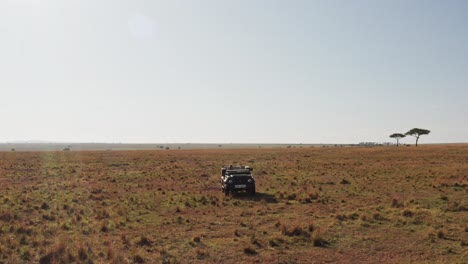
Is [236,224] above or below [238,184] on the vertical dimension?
below

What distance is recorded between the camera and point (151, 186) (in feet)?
108

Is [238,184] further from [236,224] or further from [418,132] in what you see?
[418,132]

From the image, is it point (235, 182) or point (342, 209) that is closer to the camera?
point (342, 209)

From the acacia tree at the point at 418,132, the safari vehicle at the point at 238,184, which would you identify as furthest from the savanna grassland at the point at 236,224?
the acacia tree at the point at 418,132

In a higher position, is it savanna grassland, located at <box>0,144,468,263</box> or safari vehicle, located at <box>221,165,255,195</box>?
safari vehicle, located at <box>221,165,255,195</box>

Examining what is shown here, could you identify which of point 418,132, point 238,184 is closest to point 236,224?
point 238,184

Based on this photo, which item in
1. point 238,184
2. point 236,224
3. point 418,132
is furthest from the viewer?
point 418,132

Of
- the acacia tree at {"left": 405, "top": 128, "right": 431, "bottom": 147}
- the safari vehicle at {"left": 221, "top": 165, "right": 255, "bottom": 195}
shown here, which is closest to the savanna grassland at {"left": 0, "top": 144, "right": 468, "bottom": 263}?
the safari vehicle at {"left": 221, "top": 165, "right": 255, "bottom": 195}

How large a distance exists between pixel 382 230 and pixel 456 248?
3.19 metres

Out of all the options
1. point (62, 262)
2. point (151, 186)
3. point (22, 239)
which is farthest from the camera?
point (151, 186)

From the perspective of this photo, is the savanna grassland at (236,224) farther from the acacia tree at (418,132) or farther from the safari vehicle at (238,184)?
the acacia tree at (418,132)

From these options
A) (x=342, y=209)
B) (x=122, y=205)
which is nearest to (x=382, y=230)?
(x=342, y=209)

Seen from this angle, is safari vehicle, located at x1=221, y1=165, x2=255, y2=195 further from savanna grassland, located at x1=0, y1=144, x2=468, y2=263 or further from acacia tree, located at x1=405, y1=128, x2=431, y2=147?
acacia tree, located at x1=405, y1=128, x2=431, y2=147

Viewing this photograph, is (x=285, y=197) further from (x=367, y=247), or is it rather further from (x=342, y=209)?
(x=367, y=247)
